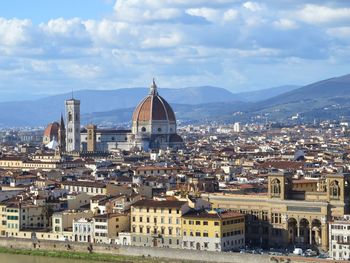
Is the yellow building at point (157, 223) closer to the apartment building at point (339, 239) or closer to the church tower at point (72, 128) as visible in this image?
the apartment building at point (339, 239)

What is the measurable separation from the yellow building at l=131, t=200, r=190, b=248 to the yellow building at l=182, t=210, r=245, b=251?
1.48ft

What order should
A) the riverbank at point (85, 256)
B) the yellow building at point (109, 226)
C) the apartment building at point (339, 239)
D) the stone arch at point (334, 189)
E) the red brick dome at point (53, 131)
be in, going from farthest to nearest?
the red brick dome at point (53, 131), the yellow building at point (109, 226), the stone arch at point (334, 189), the riverbank at point (85, 256), the apartment building at point (339, 239)

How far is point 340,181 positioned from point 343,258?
4.42 m

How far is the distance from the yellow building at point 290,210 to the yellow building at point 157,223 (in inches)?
127

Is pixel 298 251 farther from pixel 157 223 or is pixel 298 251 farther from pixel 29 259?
pixel 29 259

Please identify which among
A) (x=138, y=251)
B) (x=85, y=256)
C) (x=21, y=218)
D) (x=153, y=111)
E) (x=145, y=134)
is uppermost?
(x=153, y=111)

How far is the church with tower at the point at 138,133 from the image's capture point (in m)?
116

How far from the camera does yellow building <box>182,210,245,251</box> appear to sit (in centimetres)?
4144

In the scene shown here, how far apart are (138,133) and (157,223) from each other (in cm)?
7558

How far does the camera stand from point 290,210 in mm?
43156

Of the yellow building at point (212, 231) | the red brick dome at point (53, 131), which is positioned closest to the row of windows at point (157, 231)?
the yellow building at point (212, 231)

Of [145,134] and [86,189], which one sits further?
[145,134]

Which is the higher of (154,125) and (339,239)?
(154,125)

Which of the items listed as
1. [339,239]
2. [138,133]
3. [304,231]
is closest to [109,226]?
[304,231]
